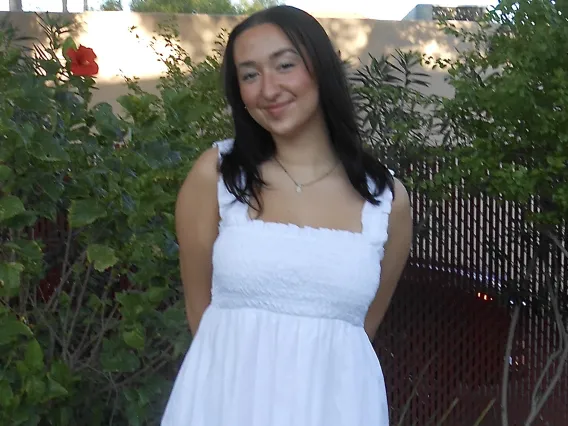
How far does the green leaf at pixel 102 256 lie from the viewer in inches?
77.2

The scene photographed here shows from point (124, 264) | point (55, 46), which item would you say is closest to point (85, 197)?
point (124, 264)

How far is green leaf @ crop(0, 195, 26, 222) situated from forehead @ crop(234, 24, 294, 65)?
74 cm

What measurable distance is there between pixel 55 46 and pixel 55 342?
0.97 m

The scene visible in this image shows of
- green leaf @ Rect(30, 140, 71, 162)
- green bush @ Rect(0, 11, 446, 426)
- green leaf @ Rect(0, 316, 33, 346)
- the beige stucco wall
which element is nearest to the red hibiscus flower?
green bush @ Rect(0, 11, 446, 426)

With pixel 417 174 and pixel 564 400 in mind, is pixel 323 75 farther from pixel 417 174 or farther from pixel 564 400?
pixel 564 400

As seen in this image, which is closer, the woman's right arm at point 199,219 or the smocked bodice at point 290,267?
the smocked bodice at point 290,267

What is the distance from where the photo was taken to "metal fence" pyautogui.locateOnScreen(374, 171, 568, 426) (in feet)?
12.1

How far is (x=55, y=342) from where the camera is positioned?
2.39m

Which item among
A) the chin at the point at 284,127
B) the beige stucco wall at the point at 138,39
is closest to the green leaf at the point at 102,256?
the chin at the point at 284,127

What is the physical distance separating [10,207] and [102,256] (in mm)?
258

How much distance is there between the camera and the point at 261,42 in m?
1.51

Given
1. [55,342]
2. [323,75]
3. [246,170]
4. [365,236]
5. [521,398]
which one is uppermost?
[323,75]

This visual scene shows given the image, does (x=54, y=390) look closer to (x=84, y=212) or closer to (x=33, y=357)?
(x=33, y=357)

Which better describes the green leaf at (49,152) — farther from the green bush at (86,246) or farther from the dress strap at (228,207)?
the dress strap at (228,207)
